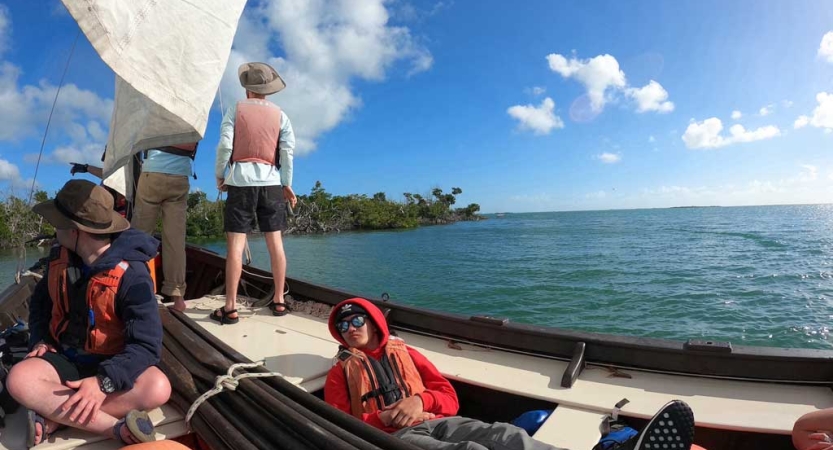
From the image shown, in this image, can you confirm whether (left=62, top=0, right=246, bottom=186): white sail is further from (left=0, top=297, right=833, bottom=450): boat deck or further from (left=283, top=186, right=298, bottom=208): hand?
(left=283, top=186, right=298, bottom=208): hand

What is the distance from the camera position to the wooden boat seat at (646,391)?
1.74m

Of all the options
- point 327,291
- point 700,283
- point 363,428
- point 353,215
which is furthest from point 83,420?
point 353,215

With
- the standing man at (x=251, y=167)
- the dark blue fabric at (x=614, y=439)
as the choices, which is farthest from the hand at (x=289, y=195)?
the dark blue fabric at (x=614, y=439)

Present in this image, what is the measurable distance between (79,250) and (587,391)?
2.27 metres

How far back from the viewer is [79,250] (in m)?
1.71

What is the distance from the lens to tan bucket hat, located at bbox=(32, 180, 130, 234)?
1610 millimetres

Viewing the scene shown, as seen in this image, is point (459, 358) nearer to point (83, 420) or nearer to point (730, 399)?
point (730, 399)

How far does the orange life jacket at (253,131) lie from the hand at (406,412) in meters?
2.11

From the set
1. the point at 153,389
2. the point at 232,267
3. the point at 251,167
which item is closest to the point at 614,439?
the point at 153,389

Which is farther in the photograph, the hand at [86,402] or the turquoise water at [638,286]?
the turquoise water at [638,286]

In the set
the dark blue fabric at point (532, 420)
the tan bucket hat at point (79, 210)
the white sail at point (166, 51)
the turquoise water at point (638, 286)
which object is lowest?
the turquoise water at point (638, 286)

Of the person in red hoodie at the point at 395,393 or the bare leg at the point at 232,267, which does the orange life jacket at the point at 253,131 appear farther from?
the person in red hoodie at the point at 395,393

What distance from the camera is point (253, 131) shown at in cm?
306

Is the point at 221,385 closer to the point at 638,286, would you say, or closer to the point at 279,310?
the point at 279,310
